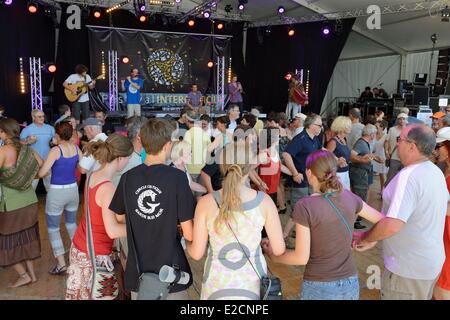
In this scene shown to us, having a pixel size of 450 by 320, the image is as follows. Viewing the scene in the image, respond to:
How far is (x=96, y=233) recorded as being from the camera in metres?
2.13

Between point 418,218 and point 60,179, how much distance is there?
2.64m

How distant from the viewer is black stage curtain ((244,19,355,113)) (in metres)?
12.3

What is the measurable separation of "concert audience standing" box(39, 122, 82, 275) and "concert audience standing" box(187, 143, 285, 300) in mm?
1881

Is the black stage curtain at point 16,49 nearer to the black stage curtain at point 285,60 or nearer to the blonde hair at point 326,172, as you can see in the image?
the black stage curtain at point 285,60

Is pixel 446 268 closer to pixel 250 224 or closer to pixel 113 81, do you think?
pixel 250 224

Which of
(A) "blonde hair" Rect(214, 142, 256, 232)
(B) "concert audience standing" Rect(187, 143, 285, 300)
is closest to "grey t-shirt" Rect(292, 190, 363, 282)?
(B) "concert audience standing" Rect(187, 143, 285, 300)

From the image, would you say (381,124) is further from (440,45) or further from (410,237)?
(440,45)

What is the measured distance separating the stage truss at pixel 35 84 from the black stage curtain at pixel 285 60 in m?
6.85

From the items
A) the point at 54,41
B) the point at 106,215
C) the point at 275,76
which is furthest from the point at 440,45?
the point at 106,215

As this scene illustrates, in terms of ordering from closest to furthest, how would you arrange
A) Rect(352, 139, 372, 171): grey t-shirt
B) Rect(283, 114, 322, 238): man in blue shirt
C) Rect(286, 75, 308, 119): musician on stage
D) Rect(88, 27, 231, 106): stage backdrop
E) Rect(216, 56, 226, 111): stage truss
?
Rect(283, 114, 322, 238): man in blue shirt, Rect(352, 139, 372, 171): grey t-shirt, Rect(286, 75, 308, 119): musician on stage, Rect(88, 27, 231, 106): stage backdrop, Rect(216, 56, 226, 111): stage truss

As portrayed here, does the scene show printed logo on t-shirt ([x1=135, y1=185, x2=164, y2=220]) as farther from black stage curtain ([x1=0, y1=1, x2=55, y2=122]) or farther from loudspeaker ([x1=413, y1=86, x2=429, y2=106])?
loudspeaker ([x1=413, y1=86, x2=429, y2=106])

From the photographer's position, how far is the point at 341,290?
6.00ft

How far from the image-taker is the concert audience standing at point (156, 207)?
69.8 inches

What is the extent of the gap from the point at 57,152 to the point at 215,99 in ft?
32.9
